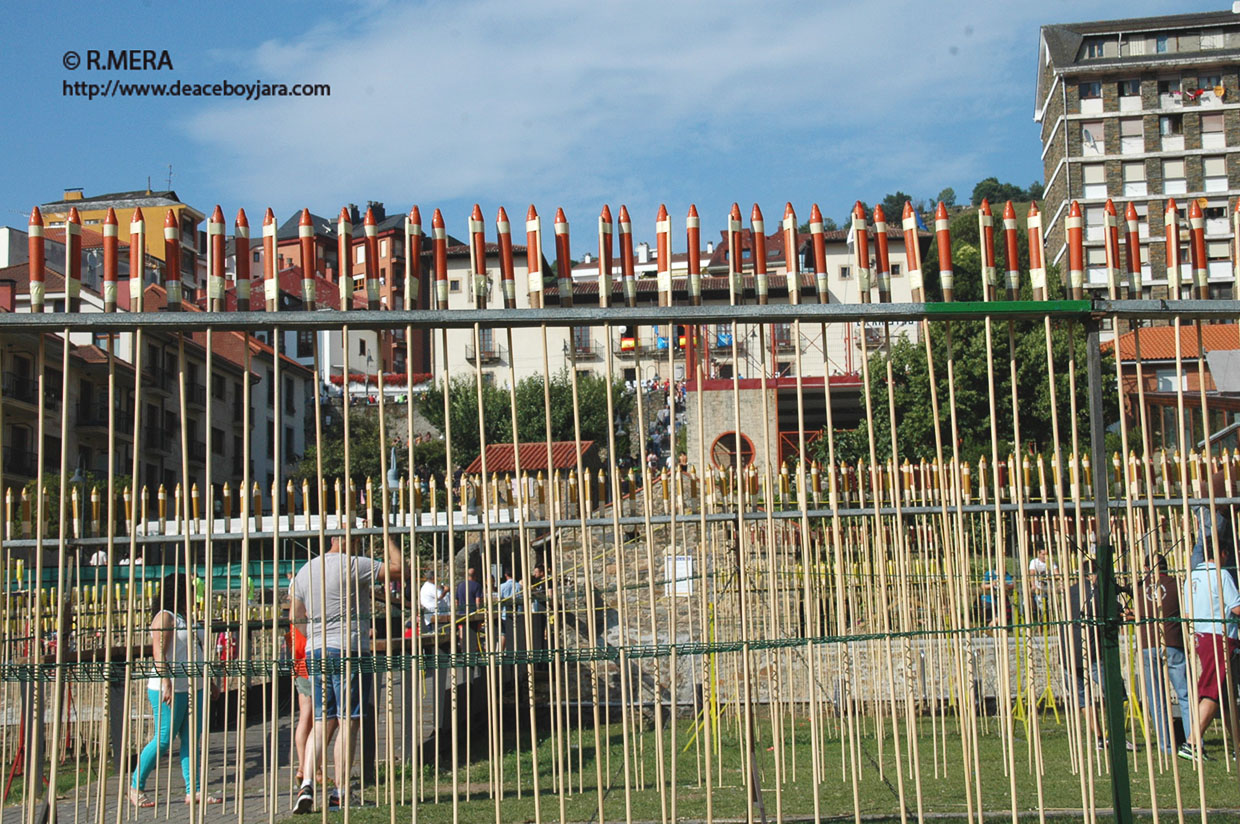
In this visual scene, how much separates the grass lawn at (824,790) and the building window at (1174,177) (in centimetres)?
5701

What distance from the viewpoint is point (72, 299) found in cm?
481

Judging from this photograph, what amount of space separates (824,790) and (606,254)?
13.3ft

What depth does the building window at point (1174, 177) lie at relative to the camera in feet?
192

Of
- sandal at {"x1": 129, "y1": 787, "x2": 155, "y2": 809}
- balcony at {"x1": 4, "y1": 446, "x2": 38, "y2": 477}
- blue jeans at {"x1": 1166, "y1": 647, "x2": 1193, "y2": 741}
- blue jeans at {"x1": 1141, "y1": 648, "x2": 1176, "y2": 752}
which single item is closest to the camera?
blue jeans at {"x1": 1141, "y1": 648, "x2": 1176, "y2": 752}

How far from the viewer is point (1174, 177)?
58906mm

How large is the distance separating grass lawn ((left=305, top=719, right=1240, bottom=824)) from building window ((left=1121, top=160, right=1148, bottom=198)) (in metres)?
56.3

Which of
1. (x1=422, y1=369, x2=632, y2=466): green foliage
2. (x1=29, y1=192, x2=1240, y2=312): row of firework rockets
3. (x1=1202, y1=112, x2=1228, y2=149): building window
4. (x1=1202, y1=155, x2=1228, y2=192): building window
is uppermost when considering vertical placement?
(x1=1202, y1=112, x2=1228, y2=149): building window

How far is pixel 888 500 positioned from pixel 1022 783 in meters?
4.13

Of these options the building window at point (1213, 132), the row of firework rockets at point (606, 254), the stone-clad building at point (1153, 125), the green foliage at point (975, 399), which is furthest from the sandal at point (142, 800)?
the building window at point (1213, 132)

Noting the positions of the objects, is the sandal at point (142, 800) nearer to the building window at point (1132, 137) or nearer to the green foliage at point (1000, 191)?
the building window at point (1132, 137)

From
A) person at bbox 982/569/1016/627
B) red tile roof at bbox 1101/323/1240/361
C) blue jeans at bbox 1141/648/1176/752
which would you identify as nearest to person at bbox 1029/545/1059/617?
person at bbox 982/569/1016/627

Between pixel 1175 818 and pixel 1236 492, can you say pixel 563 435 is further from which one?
pixel 1175 818

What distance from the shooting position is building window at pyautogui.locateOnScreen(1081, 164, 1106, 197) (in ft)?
193

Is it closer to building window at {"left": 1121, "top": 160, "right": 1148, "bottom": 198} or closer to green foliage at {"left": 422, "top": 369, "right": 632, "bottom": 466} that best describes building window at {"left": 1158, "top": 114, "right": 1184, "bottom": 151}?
building window at {"left": 1121, "top": 160, "right": 1148, "bottom": 198}
